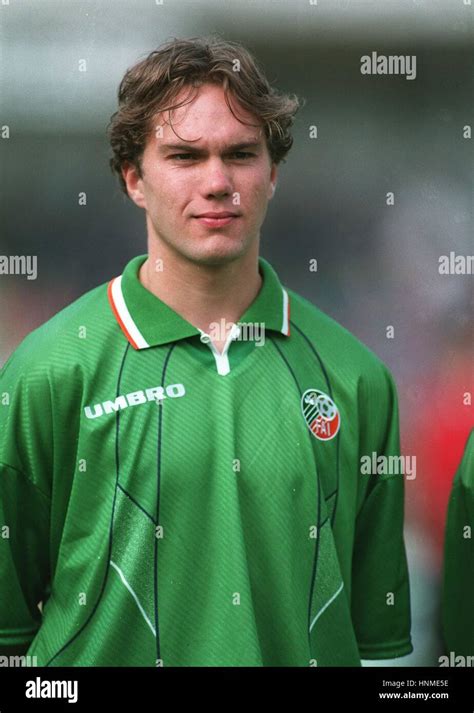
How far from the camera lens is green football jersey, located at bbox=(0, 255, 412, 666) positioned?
2201 millimetres

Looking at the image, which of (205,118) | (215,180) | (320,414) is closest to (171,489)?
(320,414)

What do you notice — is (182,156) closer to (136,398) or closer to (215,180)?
(215,180)

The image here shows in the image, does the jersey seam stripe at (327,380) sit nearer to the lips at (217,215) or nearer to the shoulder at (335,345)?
the shoulder at (335,345)

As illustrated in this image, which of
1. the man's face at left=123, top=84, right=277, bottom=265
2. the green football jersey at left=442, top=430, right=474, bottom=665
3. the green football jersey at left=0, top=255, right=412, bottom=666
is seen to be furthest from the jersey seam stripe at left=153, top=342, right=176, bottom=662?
the green football jersey at left=442, top=430, right=474, bottom=665

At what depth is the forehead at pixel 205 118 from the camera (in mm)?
2180

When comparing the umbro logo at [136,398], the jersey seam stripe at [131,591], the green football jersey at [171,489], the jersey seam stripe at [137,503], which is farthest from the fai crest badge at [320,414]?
the jersey seam stripe at [131,591]

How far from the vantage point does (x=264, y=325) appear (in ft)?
7.57

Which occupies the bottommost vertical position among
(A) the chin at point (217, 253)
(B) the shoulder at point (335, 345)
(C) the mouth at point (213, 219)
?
(B) the shoulder at point (335, 345)

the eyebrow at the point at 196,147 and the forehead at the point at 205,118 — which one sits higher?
the forehead at the point at 205,118

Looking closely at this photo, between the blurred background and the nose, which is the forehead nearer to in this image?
the nose

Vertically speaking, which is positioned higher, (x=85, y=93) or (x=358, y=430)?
(x=85, y=93)

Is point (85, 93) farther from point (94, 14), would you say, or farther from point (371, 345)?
point (371, 345)
